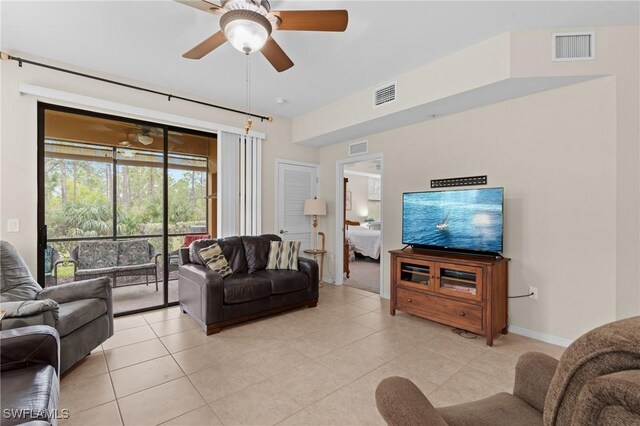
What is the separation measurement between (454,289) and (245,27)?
9.92 feet

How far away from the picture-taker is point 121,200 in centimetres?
388

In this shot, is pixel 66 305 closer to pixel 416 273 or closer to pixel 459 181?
pixel 416 273

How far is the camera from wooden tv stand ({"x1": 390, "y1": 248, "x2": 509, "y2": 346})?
2.91m

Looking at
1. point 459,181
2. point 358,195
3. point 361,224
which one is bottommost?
point 361,224

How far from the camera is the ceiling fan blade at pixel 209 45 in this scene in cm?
210

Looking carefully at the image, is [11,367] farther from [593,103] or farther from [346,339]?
[593,103]

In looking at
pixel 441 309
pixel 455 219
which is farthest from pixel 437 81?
pixel 441 309

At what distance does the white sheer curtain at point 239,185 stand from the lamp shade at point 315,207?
0.83 m

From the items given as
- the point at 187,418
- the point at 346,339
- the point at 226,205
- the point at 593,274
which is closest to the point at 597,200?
the point at 593,274

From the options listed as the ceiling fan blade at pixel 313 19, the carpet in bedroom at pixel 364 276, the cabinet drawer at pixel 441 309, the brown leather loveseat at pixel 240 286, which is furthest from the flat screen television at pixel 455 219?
the ceiling fan blade at pixel 313 19

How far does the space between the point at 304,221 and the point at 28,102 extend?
3835 mm

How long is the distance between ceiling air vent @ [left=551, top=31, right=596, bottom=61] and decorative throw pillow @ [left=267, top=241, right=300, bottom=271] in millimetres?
3385

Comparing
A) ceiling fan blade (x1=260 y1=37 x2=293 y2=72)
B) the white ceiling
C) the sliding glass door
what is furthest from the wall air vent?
ceiling fan blade (x1=260 y1=37 x2=293 y2=72)

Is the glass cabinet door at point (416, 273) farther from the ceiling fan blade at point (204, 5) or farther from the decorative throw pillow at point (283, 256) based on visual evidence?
the ceiling fan blade at point (204, 5)
